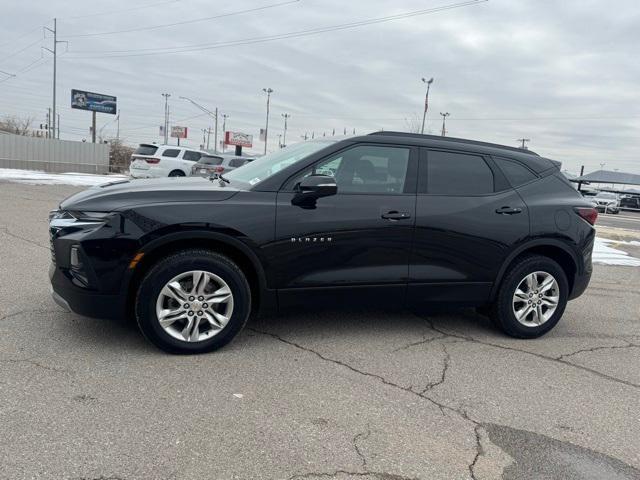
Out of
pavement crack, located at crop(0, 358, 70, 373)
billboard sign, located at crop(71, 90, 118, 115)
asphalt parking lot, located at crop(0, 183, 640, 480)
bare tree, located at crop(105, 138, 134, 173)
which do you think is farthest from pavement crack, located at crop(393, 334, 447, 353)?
billboard sign, located at crop(71, 90, 118, 115)

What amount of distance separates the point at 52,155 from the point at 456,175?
32.2 metres

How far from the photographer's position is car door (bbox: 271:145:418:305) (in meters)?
4.07

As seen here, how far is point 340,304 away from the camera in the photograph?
14.2 feet

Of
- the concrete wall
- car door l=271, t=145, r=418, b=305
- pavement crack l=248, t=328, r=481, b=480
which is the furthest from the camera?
the concrete wall

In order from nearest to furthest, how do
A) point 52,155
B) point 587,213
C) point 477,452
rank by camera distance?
→ point 477,452, point 587,213, point 52,155

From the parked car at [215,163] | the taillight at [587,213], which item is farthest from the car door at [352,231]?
the parked car at [215,163]

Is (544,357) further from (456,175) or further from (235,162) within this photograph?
(235,162)

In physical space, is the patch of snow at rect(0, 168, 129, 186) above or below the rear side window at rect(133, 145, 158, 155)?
below

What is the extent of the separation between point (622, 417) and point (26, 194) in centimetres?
1549

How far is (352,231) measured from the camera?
4188 mm

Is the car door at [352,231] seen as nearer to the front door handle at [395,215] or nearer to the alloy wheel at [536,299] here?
the front door handle at [395,215]

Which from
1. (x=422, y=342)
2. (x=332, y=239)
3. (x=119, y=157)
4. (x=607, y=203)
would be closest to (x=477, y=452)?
(x=422, y=342)

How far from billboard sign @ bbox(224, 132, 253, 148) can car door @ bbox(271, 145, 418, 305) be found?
62146 millimetres

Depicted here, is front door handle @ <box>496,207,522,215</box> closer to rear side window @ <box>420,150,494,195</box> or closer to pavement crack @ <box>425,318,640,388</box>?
rear side window @ <box>420,150,494,195</box>
